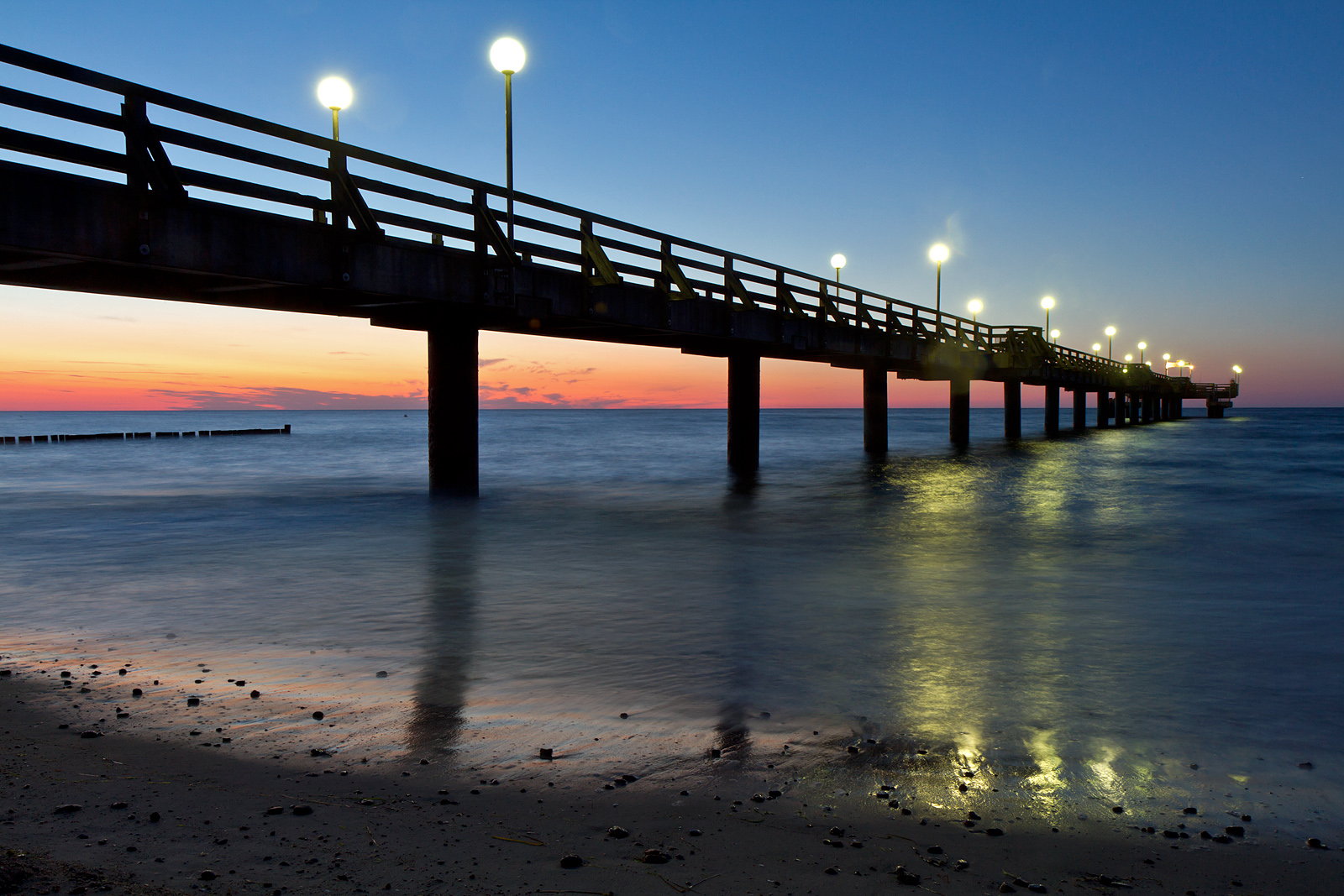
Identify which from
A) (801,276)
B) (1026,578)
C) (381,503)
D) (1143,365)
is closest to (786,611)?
(1026,578)

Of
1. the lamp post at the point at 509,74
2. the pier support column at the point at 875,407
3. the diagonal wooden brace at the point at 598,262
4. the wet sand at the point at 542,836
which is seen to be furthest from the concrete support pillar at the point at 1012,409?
the wet sand at the point at 542,836

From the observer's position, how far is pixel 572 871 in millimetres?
3852

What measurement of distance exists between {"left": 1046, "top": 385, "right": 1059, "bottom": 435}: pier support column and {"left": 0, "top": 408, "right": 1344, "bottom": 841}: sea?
5391 centimetres

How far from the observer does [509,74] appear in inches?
694

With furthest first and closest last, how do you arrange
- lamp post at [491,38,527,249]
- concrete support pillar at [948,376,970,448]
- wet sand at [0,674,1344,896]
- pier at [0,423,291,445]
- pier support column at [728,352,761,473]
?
pier at [0,423,291,445] → concrete support pillar at [948,376,970,448] → pier support column at [728,352,761,473] → lamp post at [491,38,527,249] → wet sand at [0,674,1344,896]

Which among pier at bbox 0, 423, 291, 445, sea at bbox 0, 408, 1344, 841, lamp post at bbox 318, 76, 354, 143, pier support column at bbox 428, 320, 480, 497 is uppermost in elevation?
lamp post at bbox 318, 76, 354, 143

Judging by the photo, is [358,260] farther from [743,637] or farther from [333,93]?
[743,637]

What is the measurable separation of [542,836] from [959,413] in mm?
55130

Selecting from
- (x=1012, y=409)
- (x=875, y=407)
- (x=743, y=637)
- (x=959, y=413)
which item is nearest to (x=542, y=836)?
(x=743, y=637)

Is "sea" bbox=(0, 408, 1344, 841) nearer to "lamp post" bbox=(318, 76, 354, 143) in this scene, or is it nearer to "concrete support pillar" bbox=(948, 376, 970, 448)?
"lamp post" bbox=(318, 76, 354, 143)

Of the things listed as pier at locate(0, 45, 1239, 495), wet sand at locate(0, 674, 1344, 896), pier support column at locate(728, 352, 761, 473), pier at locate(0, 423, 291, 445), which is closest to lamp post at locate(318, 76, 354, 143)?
pier at locate(0, 45, 1239, 495)

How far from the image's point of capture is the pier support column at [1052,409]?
243 ft

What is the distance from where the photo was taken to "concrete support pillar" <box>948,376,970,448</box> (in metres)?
54.1

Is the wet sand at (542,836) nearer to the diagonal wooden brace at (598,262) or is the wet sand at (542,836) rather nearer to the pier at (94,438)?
the diagonal wooden brace at (598,262)
